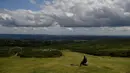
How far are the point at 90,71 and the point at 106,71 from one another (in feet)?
12.1

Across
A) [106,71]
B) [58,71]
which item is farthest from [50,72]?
[106,71]

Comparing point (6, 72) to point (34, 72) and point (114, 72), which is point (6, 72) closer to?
point (34, 72)

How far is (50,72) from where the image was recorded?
156ft

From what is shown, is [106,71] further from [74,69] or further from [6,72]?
[6,72]

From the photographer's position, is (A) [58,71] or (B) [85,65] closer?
(A) [58,71]

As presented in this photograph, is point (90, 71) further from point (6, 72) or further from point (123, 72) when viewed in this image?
point (6, 72)

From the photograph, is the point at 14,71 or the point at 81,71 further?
the point at 14,71

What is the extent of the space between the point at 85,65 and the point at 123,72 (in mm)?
8954

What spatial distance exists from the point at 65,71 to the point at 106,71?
891 cm

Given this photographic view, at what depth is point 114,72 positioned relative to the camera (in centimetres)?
4875

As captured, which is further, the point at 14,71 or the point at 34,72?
the point at 14,71

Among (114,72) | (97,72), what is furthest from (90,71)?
(114,72)

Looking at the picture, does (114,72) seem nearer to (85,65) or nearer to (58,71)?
(85,65)

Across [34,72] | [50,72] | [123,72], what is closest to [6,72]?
[34,72]
